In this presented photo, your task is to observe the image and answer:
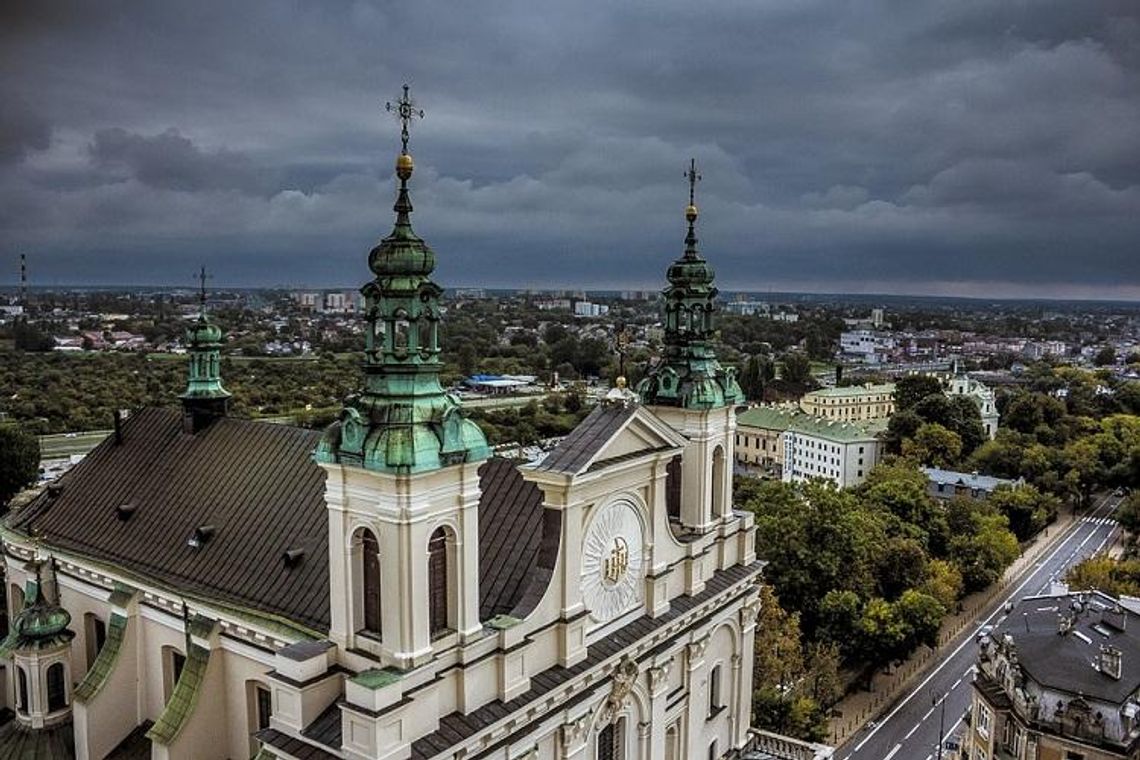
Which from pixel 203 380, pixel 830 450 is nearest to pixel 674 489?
pixel 203 380

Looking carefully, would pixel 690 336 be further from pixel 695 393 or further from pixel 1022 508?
pixel 1022 508

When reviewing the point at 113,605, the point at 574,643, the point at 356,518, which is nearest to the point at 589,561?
the point at 574,643

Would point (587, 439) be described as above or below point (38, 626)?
above

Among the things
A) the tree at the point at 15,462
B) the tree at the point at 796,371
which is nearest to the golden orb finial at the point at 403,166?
the tree at the point at 15,462

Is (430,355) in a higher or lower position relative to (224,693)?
higher

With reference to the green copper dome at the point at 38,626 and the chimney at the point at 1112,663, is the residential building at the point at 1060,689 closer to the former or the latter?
the chimney at the point at 1112,663

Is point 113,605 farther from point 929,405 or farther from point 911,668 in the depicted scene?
point 929,405
